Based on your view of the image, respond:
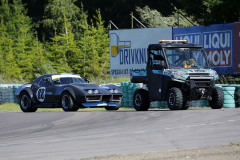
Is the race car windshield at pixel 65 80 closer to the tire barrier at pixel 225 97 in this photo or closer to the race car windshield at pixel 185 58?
the race car windshield at pixel 185 58

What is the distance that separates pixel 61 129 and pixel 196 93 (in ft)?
18.3

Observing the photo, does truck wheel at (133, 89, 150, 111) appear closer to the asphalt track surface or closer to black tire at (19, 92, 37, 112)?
the asphalt track surface

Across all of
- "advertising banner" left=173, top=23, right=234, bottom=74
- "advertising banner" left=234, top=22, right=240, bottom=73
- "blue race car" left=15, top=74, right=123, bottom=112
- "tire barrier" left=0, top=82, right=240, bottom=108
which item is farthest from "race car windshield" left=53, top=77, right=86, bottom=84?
"advertising banner" left=173, top=23, right=234, bottom=74

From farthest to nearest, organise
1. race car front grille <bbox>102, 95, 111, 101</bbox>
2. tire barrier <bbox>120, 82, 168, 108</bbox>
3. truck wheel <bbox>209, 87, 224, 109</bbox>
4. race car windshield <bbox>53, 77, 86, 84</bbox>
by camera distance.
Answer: tire barrier <bbox>120, 82, 168, 108</bbox> < race car windshield <bbox>53, 77, 86, 84</bbox> < race car front grille <bbox>102, 95, 111, 101</bbox> < truck wheel <bbox>209, 87, 224, 109</bbox>

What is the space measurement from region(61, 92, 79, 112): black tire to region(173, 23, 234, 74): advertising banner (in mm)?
10090

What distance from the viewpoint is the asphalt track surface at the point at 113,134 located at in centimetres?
950

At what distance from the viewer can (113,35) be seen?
34250 mm

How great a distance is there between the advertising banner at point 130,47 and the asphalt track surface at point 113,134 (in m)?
15.5

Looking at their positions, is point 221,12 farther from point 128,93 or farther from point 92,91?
point 92,91

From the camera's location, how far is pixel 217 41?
2748 centimetres

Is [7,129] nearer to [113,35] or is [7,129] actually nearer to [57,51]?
[113,35]

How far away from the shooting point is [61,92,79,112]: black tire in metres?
18.8

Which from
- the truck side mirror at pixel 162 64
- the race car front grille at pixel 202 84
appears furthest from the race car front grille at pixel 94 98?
the race car front grille at pixel 202 84

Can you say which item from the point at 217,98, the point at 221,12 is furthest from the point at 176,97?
the point at 221,12
